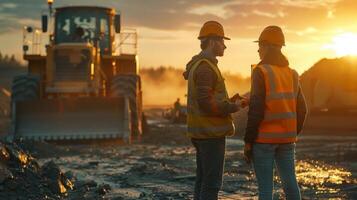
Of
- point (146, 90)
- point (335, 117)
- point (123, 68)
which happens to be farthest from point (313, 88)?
point (146, 90)

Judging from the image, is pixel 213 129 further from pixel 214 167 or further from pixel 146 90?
pixel 146 90

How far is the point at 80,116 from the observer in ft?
Result: 52.5

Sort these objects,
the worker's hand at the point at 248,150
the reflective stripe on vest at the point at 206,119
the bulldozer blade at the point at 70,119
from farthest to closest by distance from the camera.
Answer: the bulldozer blade at the point at 70,119
the reflective stripe on vest at the point at 206,119
the worker's hand at the point at 248,150

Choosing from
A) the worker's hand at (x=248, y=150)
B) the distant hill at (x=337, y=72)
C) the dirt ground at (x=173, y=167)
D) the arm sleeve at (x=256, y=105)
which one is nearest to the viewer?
the arm sleeve at (x=256, y=105)

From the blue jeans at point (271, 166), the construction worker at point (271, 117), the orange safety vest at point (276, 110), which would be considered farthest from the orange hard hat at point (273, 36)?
the blue jeans at point (271, 166)

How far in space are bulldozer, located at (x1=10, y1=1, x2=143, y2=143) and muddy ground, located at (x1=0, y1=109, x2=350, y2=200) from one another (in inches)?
25.5

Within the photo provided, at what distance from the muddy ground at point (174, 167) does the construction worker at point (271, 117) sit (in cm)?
306

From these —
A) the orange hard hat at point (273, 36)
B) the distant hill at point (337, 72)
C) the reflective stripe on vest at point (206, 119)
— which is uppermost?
the distant hill at point (337, 72)

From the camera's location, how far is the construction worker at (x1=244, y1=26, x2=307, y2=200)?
5203 millimetres

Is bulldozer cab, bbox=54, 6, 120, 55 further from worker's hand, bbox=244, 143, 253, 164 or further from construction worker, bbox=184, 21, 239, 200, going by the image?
worker's hand, bbox=244, 143, 253, 164

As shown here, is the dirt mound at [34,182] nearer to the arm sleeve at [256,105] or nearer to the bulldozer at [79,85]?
the arm sleeve at [256,105]

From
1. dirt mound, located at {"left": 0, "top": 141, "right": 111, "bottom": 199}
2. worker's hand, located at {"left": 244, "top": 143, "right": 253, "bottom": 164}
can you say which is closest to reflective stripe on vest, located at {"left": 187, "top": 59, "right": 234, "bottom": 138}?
worker's hand, located at {"left": 244, "top": 143, "right": 253, "bottom": 164}

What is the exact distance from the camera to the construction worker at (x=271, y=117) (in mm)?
5203

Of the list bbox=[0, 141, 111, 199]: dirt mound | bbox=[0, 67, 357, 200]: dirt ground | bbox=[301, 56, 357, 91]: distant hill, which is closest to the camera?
bbox=[0, 141, 111, 199]: dirt mound
